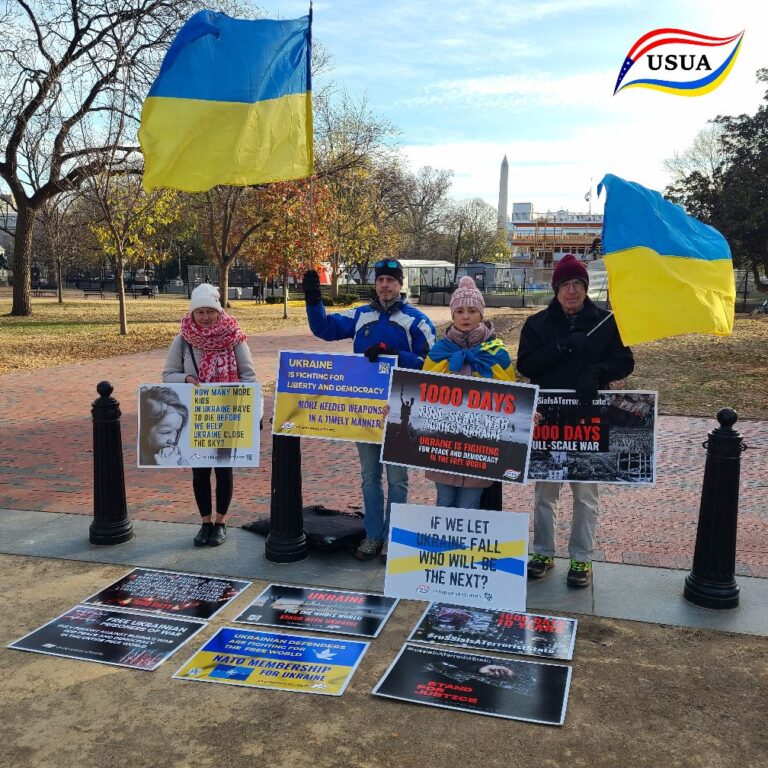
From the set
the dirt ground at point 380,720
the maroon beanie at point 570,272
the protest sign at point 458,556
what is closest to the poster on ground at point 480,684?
the dirt ground at point 380,720

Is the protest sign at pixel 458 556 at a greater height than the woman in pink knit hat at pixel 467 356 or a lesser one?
lesser

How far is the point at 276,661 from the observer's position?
355 centimetres

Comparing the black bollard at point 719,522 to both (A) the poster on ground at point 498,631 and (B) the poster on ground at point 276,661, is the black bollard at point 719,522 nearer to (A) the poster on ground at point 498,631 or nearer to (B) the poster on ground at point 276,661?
(A) the poster on ground at point 498,631

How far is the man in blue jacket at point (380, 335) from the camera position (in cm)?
454

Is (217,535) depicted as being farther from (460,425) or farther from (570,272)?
(570,272)

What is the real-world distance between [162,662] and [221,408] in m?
1.80

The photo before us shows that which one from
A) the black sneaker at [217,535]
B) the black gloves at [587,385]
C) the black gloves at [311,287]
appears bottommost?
the black sneaker at [217,535]

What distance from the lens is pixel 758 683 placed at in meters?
3.40

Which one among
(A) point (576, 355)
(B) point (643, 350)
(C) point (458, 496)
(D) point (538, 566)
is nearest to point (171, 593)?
(C) point (458, 496)

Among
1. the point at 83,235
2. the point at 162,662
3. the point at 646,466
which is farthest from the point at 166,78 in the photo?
the point at 83,235

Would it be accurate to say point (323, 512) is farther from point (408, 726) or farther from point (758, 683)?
point (758, 683)

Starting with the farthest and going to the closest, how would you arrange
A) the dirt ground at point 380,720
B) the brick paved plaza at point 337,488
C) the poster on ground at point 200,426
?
the brick paved plaza at point 337,488 → the poster on ground at point 200,426 → the dirt ground at point 380,720

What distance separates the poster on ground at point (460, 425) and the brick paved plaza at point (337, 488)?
4.48ft

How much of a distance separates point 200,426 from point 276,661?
1875 millimetres
